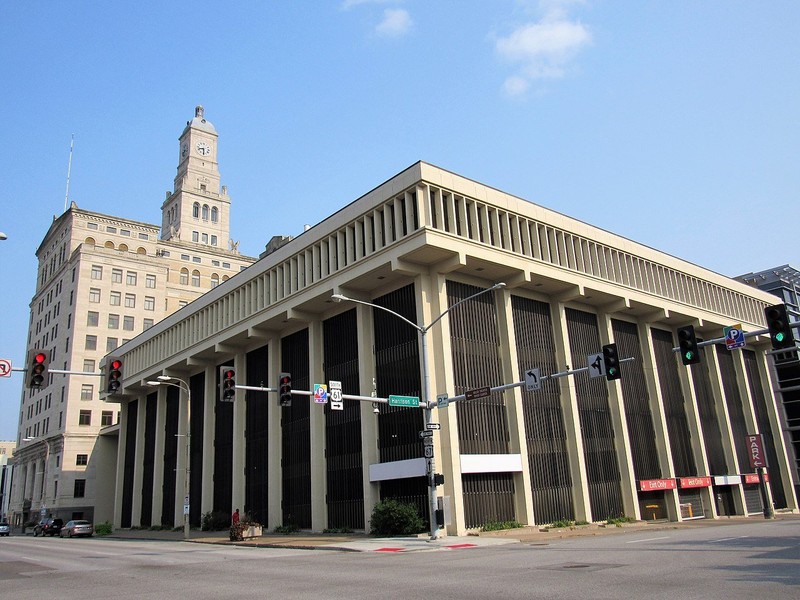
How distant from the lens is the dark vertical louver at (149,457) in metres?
63.4

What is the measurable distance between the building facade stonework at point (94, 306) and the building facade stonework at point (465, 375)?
105ft

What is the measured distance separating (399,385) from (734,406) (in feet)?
117

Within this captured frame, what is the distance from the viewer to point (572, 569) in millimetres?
15312

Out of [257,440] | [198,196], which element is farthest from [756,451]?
[198,196]

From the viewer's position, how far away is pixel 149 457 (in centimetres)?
6556

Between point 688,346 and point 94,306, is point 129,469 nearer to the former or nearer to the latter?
point 94,306

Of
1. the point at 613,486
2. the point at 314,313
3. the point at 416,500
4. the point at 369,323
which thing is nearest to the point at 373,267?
the point at 369,323

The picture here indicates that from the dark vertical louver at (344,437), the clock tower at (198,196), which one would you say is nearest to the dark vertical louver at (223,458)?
the dark vertical louver at (344,437)

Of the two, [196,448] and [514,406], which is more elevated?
[196,448]

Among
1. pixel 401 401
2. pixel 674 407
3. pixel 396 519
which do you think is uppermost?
pixel 674 407

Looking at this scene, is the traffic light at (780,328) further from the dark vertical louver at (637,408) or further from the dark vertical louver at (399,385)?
the dark vertical louver at (637,408)

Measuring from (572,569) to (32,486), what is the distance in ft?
322

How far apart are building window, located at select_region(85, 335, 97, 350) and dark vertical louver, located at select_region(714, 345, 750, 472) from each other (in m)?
74.3

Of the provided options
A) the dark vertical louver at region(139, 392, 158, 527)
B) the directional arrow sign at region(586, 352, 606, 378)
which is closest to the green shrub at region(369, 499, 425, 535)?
the directional arrow sign at region(586, 352, 606, 378)
